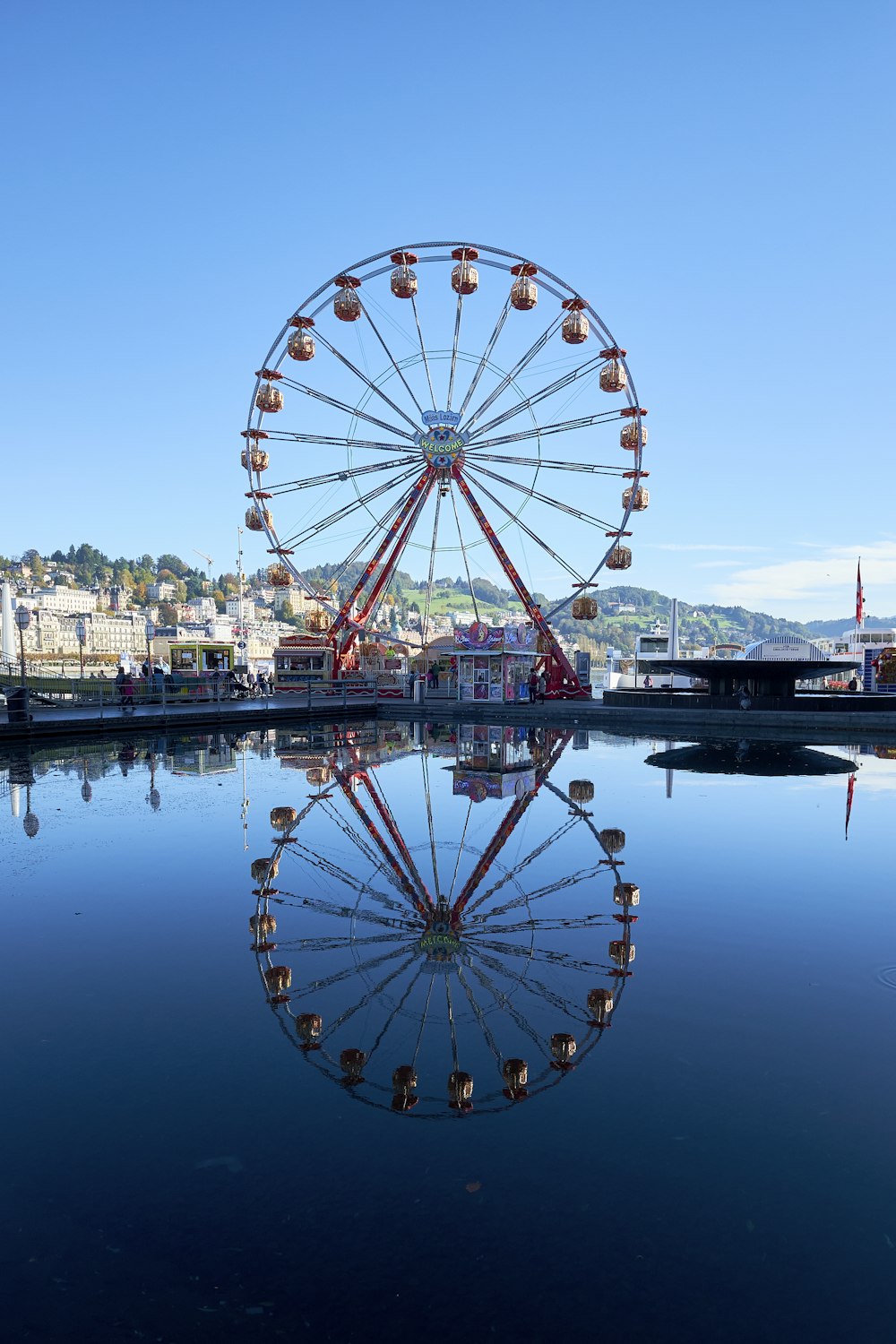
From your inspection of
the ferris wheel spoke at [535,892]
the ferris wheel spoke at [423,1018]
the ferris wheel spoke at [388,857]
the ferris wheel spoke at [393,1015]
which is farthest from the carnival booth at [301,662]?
the ferris wheel spoke at [423,1018]

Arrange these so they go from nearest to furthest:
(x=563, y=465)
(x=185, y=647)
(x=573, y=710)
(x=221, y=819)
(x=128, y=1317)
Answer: (x=128, y=1317) → (x=221, y=819) → (x=573, y=710) → (x=563, y=465) → (x=185, y=647)

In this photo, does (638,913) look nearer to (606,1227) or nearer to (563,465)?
(606,1227)

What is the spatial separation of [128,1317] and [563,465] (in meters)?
35.0

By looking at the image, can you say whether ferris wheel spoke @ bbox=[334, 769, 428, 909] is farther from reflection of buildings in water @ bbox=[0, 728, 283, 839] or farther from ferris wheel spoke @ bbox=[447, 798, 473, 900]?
reflection of buildings in water @ bbox=[0, 728, 283, 839]

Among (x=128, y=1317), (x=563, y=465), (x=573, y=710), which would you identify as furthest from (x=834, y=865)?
(x=563, y=465)

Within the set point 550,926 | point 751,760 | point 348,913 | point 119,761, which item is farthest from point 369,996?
point 751,760

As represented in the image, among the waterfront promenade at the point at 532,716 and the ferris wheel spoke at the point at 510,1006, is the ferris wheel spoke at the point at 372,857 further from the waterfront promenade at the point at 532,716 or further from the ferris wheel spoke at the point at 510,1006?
the waterfront promenade at the point at 532,716

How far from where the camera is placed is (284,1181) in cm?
354

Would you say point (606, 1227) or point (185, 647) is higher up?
point (185, 647)

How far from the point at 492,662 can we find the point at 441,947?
1056 inches

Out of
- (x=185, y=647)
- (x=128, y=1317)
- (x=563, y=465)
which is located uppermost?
(x=563, y=465)

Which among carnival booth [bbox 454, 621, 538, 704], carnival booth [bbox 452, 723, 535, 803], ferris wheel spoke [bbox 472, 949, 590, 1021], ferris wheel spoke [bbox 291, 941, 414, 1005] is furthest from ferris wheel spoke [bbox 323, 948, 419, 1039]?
carnival booth [bbox 454, 621, 538, 704]

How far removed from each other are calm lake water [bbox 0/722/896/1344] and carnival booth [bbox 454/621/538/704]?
23111mm

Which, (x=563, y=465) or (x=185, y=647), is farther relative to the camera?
(x=185, y=647)
